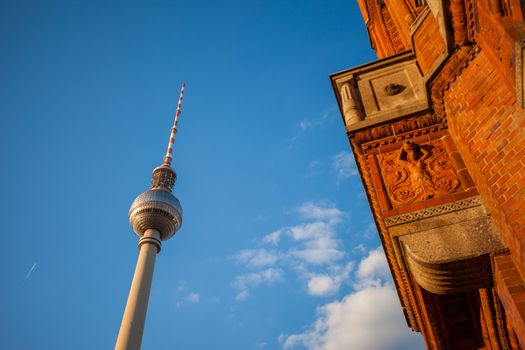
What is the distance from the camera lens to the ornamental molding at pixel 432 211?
14.0 feet

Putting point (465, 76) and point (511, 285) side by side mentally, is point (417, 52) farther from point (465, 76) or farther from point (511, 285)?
point (511, 285)

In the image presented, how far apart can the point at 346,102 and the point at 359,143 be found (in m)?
0.80

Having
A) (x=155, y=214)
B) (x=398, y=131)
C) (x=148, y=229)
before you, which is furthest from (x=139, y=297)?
(x=398, y=131)

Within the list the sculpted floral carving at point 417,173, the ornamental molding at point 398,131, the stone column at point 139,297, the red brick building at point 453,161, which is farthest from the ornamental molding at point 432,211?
the stone column at point 139,297

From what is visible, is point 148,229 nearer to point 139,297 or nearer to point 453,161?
point 139,297

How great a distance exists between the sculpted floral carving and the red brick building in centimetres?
1

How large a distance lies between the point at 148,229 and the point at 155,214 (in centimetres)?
165

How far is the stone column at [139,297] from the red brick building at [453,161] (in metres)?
25.9

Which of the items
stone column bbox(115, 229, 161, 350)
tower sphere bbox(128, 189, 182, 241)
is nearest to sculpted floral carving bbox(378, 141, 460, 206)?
stone column bbox(115, 229, 161, 350)

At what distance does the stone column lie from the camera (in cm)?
2691

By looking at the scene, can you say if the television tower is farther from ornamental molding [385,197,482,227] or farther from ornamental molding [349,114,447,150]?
ornamental molding [385,197,482,227]

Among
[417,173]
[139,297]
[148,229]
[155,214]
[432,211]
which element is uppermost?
[155,214]

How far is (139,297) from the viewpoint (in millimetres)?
30078

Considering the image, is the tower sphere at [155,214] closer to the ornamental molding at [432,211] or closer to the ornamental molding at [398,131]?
the ornamental molding at [398,131]
